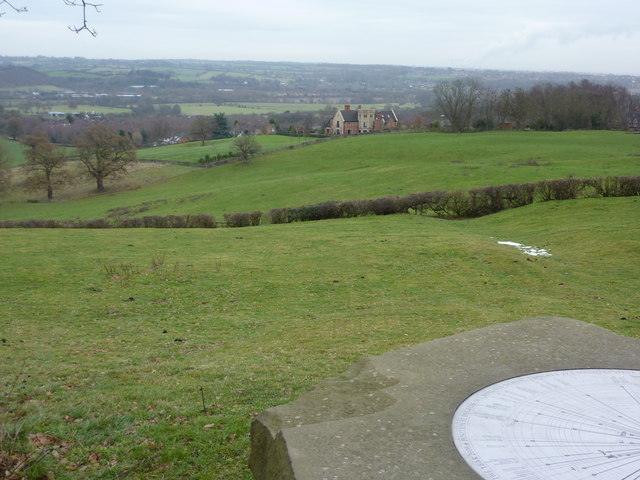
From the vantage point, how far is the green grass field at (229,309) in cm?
964

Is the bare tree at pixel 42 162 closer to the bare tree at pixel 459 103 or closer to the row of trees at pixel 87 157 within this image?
the row of trees at pixel 87 157

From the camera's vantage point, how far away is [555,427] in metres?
8.25

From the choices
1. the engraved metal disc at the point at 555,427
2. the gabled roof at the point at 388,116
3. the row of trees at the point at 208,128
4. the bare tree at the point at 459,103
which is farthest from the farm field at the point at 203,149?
the engraved metal disc at the point at 555,427

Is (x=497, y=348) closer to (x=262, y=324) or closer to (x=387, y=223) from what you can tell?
(x=262, y=324)

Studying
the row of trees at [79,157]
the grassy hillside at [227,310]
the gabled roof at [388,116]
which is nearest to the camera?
the grassy hillside at [227,310]

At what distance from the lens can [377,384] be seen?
960 centimetres

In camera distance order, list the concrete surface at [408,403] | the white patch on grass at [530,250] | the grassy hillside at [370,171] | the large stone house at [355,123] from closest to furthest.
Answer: the concrete surface at [408,403]
the white patch on grass at [530,250]
the grassy hillside at [370,171]
the large stone house at [355,123]

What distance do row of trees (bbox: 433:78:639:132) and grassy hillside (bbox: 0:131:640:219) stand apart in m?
10.9

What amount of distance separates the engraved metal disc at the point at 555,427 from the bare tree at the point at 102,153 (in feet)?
246

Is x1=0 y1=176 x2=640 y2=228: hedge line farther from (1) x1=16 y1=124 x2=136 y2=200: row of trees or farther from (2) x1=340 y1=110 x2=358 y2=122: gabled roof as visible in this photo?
(2) x1=340 y1=110 x2=358 y2=122: gabled roof

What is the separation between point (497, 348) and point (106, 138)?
74.4 metres

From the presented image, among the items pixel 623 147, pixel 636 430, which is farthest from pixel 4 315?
pixel 623 147

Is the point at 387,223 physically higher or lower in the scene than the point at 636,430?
lower

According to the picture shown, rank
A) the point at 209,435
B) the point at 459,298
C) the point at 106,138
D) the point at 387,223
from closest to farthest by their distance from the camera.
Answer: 1. the point at 209,435
2. the point at 459,298
3. the point at 387,223
4. the point at 106,138
